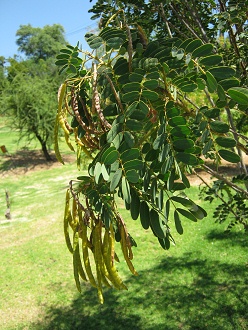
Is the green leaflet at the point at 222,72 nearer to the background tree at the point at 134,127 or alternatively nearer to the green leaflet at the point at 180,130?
the background tree at the point at 134,127

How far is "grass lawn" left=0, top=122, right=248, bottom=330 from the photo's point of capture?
395cm

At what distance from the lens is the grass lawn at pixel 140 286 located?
3.95m

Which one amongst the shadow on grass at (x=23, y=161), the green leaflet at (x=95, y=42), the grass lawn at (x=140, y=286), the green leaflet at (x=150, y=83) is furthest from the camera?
the shadow on grass at (x=23, y=161)

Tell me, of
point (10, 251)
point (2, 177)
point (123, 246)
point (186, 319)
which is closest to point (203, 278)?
point (186, 319)

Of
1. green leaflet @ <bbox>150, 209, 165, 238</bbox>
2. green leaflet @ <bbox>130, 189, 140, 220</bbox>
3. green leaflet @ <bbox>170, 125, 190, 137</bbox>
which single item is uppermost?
green leaflet @ <bbox>170, 125, 190, 137</bbox>

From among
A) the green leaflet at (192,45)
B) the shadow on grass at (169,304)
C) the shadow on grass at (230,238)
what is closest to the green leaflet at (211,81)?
the green leaflet at (192,45)

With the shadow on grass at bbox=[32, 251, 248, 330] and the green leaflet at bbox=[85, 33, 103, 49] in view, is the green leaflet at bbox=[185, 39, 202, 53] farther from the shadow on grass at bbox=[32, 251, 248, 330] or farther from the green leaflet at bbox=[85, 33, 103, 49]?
the shadow on grass at bbox=[32, 251, 248, 330]

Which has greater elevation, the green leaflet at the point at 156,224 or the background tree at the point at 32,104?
→ the background tree at the point at 32,104

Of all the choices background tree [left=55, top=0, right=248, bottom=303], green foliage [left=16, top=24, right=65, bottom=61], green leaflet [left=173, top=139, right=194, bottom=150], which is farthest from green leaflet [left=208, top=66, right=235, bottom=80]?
green foliage [left=16, top=24, right=65, bottom=61]

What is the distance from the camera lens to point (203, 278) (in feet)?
15.6

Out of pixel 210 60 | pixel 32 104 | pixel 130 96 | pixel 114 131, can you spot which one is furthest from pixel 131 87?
pixel 32 104

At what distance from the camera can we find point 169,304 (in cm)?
416

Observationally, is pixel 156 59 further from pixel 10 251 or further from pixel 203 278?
pixel 10 251

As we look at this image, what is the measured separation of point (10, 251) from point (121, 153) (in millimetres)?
5982
